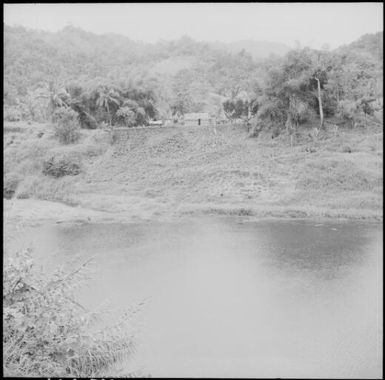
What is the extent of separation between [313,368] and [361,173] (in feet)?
25.6

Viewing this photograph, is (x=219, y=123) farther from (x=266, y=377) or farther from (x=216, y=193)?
(x=266, y=377)

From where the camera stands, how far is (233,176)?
12.6 metres

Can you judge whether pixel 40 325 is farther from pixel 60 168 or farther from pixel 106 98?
pixel 106 98

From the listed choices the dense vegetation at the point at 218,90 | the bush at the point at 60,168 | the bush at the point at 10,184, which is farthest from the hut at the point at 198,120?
the bush at the point at 10,184

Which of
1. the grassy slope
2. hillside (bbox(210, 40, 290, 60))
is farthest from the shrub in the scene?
hillside (bbox(210, 40, 290, 60))

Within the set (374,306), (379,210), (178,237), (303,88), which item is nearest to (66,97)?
(303,88)

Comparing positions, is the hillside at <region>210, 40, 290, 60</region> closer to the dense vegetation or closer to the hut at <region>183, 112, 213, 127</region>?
the dense vegetation

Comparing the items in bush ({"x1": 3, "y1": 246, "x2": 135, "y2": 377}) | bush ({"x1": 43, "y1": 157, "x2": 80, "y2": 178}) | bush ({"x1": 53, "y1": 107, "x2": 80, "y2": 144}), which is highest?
bush ({"x1": 53, "y1": 107, "x2": 80, "y2": 144})

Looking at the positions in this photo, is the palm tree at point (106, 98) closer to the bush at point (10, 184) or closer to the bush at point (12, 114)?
the bush at point (10, 184)

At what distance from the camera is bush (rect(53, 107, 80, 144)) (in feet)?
53.1

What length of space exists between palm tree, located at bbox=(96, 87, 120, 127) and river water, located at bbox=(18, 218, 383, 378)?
775cm

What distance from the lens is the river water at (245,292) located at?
4879 millimetres

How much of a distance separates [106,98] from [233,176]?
21.3ft

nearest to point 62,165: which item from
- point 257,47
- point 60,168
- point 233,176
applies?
point 60,168
